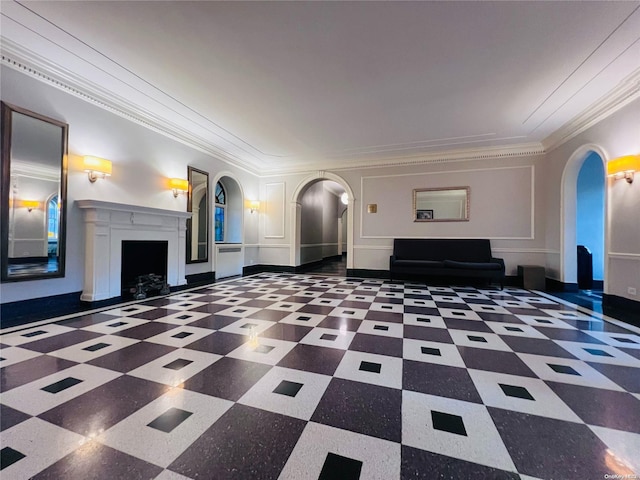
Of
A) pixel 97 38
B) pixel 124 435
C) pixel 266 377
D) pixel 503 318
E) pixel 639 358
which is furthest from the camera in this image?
pixel 503 318

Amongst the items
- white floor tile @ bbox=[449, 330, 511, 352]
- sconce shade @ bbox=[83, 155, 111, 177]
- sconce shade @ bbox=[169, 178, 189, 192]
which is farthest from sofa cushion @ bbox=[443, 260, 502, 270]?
sconce shade @ bbox=[83, 155, 111, 177]

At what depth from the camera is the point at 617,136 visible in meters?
3.69

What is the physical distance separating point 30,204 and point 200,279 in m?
2.95

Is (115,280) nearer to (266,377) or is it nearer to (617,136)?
(266,377)

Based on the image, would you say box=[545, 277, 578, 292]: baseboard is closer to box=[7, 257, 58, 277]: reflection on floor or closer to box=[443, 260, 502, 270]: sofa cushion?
box=[443, 260, 502, 270]: sofa cushion

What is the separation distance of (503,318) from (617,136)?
309 centimetres

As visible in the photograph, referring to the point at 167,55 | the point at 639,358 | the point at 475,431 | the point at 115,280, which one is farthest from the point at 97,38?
the point at 639,358

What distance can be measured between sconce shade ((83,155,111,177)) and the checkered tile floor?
6.54ft

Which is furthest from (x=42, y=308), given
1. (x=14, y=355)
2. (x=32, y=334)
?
(x=14, y=355)

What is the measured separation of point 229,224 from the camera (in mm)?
6820

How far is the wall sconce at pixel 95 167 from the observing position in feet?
11.6

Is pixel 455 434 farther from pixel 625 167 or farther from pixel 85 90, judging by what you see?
pixel 85 90

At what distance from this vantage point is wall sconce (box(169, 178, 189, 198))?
4.89 m

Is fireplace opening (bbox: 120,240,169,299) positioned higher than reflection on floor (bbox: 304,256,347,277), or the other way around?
fireplace opening (bbox: 120,240,169,299)
